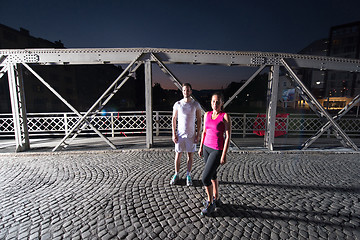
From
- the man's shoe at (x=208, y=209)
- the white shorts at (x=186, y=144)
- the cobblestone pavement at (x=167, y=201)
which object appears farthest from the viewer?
the white shorts at (x=186, y=144)

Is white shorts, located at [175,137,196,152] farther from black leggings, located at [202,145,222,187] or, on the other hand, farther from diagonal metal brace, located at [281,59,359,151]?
diagonal metal brace, located at [281,59,359,151]

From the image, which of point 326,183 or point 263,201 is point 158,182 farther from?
point 326,183

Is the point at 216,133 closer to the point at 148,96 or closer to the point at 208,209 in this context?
the point at 208,209

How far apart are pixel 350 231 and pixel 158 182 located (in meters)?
3.35

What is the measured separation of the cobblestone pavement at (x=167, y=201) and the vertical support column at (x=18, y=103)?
3.55 feet

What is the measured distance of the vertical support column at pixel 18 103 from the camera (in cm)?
581

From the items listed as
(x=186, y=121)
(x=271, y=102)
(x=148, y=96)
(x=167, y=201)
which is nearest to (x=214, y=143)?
(x=186, y=121)

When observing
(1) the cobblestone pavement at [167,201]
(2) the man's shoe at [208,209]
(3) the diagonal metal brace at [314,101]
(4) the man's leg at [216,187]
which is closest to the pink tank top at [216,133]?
(4) the man's leg at [216,187]

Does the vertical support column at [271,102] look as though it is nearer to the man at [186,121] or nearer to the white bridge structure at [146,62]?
the white bridge structure at [146,62]

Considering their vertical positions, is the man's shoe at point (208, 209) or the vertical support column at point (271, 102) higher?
the vertical support column at point (271, 102)

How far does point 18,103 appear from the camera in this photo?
19.6 ft

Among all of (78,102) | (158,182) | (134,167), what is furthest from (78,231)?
(78,102)

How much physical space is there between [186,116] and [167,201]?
169 centimetres

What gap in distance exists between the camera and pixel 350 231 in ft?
8.27
